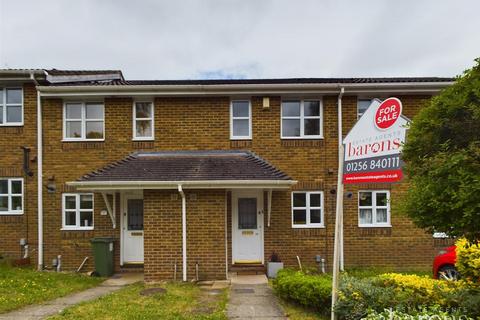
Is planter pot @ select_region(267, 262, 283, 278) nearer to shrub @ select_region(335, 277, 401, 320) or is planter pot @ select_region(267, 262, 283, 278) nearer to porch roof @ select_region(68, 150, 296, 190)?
porch roof @ select_region(68, 150, 296, 190)

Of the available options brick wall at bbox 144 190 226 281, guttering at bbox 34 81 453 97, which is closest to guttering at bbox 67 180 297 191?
brick wall at bbox 144 190 226 281

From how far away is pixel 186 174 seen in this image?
961 centimetres

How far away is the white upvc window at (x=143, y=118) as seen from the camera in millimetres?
11383

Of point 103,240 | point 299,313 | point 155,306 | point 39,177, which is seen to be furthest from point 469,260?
point 39,177

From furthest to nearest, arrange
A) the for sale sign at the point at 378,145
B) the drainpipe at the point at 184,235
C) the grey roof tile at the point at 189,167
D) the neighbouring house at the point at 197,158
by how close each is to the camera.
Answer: the neighbouring house at the point at 197,158
the grey roof tile at the point at 189,167
the drainpipe at the point at 184,235
the for sale sign at the point at 378,145

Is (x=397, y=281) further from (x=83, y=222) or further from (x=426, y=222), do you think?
(x=83, y=222)

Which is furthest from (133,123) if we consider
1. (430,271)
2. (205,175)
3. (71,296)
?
(430,271)

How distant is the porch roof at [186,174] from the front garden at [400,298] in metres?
3.75

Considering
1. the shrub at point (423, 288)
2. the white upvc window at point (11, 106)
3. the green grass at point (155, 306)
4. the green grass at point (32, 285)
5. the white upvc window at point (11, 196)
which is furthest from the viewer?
the white upvc window at point (11, 106)

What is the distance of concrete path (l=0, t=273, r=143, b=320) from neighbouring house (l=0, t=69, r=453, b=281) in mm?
1222

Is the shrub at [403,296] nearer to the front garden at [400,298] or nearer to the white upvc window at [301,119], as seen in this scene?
the front garden at [400,298]

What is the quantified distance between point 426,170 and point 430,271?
7428 millimetres

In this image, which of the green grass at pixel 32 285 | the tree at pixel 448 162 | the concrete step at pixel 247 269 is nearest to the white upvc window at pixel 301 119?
the concrete step at pixel 247 269

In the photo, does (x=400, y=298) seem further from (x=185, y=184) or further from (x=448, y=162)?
(x=185, y=184)
